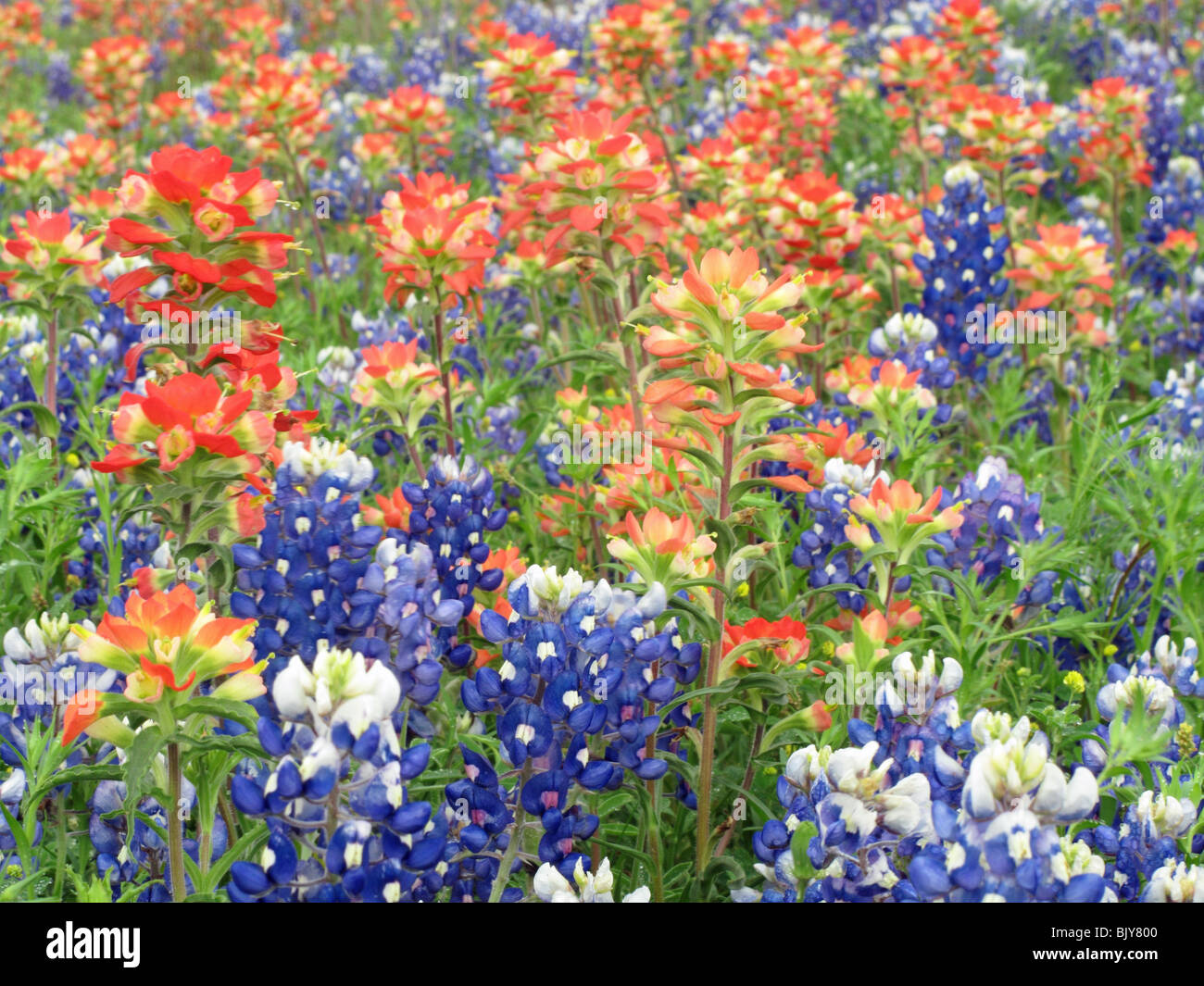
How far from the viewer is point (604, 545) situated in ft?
10.8

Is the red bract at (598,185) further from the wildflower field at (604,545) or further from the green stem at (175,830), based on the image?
the green stem at (175,830)

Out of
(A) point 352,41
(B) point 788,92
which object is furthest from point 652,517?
(A) point 352,41

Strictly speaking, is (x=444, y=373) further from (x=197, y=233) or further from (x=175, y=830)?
(x=175, y=830)

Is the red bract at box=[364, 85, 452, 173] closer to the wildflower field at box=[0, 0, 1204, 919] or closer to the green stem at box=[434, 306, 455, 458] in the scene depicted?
the wildflower field at box=[0, 0, 1204, 919]

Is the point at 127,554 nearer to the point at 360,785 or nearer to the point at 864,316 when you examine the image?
the point at 360,785

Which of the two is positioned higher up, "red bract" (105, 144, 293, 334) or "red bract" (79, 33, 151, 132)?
"red bract" (79, 33, 151, 132)

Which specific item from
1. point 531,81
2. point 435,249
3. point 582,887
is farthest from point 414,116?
point 582,887

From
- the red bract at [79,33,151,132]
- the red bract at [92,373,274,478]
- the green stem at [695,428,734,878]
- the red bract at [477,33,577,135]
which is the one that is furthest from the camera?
the red bract at [79,33,151,132]

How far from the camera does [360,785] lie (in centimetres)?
144

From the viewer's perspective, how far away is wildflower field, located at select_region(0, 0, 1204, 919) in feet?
5.56

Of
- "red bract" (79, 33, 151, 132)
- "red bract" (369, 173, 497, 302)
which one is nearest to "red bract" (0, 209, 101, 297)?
"red bract" (369, 173, 497, 302)

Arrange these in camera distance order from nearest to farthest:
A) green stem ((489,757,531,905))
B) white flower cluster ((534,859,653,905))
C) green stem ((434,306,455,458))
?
white flower cluster ((534,859,653,905)) < green stem ((489,757,531,905)) < green stem ((434,306,455,458))

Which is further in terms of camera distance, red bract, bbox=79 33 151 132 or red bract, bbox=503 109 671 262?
red bract, bbox=79 33 151 132

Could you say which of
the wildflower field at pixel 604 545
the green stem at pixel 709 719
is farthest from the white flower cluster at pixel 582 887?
the green stem at pixel 709 719
